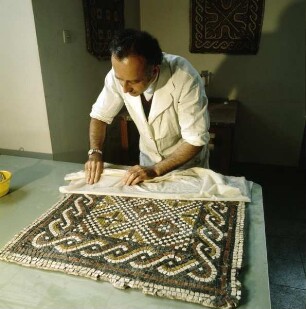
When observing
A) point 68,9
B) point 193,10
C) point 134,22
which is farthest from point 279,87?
point 68,9

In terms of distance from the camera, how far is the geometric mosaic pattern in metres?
0.71

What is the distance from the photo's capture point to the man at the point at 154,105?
1162 millimetres

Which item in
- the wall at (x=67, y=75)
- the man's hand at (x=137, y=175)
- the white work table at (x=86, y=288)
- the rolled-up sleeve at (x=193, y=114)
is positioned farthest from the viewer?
the wall at (x=67, y=75)

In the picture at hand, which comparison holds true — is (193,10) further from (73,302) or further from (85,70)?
(73,302)

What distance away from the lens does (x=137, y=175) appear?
123 cm

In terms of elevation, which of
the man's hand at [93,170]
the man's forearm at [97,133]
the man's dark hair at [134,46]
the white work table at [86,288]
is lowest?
the white work table at [86,288]

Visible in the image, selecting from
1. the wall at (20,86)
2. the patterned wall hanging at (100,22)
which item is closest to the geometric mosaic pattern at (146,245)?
the wall at (20,86)

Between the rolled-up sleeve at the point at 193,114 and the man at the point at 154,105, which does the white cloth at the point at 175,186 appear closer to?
the man at the point at 154,105

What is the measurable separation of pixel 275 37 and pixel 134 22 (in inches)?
56.1

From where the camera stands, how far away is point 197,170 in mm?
1292

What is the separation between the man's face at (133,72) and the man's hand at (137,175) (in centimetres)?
34

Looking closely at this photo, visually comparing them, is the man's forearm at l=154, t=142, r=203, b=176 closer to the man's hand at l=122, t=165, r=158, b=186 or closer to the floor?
the man's hand at l=122, t=165, r=158, b=186

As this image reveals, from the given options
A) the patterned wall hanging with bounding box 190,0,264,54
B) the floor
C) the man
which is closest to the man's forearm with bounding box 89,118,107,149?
the man

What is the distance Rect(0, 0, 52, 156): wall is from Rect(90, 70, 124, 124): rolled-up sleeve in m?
0.43
